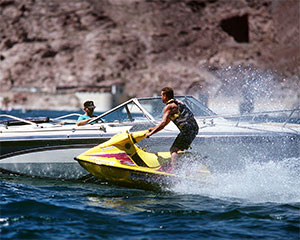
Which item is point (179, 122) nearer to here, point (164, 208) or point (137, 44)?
point (164, 208)

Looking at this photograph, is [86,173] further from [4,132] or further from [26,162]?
[4,132]

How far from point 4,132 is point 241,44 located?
6651 centimetres

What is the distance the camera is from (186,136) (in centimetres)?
920

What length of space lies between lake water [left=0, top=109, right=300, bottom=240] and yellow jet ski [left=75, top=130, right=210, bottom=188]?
0.22 m

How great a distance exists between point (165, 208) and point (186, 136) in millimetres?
1454

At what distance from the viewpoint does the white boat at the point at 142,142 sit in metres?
9.95

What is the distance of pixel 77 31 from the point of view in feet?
242

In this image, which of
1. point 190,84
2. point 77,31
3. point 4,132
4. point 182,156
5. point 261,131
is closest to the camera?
point 182,156

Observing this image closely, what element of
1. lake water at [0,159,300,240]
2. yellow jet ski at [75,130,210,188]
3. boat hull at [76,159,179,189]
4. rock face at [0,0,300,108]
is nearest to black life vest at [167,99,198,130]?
yellow jet ski at [75,130,210,188]

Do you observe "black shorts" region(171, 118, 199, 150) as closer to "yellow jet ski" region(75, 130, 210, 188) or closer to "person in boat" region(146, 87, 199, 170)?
"person in boat" region(146, 87, 199, 170)

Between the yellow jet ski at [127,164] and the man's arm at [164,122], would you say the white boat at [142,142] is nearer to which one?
the yellow jet ski at [127,164]

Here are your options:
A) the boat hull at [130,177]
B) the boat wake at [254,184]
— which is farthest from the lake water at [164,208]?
the boat hull at [130,177]

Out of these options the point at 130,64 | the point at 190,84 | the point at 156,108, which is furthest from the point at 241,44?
the point at 156,108

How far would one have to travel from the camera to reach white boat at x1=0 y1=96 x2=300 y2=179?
9945 millimetres
